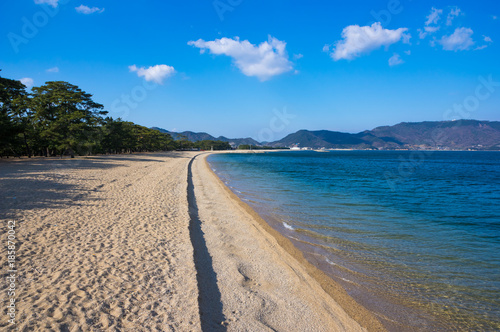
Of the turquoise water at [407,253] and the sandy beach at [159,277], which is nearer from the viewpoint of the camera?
the sandy beach at [159,277]

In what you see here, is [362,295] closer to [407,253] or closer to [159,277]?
[407,253]

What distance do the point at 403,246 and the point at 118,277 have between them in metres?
8.37

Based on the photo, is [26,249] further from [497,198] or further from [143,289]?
[497,198]

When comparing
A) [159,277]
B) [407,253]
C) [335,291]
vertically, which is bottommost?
[407,253]

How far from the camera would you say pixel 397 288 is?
18.5 ft

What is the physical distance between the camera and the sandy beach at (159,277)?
12.7 feet

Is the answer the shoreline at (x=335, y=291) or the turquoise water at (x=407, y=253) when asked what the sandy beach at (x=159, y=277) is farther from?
the turquoise water at (x=407, y=253)

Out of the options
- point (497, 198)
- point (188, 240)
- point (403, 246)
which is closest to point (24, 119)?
point (188, 240)

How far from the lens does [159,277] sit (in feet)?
16.6

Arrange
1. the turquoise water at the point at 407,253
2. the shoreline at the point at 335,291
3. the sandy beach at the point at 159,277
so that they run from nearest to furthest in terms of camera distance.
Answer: the sandy beach at the point at 159,277, the shoreline at the point at 335,291, the turquoise water at the point at 407,253

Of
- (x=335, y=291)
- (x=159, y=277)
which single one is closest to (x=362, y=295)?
(x=335, y=291)

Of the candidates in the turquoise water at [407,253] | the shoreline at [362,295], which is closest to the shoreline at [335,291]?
the shoreline at [362,295]

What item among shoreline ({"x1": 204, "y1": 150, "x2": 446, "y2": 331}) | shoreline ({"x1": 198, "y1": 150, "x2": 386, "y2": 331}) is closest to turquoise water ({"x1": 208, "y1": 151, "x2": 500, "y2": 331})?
shoreline ({"x1": 204, "y1": 150, "x2": 446, "y2": 331})

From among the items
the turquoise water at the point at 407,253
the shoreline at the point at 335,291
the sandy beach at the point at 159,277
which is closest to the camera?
the sandy beach at the point at 159,277
